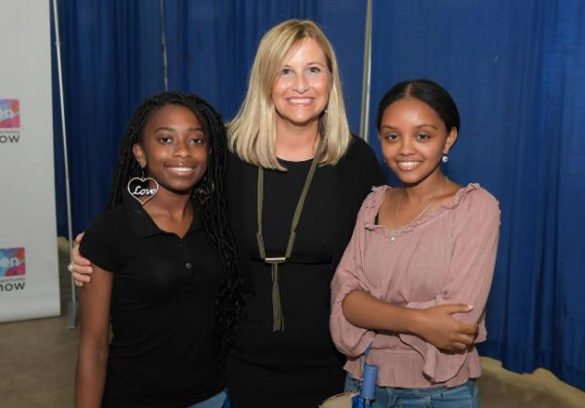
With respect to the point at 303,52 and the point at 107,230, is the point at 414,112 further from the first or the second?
the point at 107,230

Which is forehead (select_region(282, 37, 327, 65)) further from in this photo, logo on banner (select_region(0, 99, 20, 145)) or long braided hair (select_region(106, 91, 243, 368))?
logo on banner (select_region(0, 99, 20, 145))

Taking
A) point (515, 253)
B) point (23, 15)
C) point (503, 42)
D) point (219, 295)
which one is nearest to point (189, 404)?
point (219, 295)

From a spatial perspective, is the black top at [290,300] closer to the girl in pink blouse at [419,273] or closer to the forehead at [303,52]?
the girl in pink blouse at [419,273]

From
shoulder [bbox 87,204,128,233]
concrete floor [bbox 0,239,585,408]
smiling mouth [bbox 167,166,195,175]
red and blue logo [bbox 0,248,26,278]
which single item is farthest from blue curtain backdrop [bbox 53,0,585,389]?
red and blue logo [bbox 0,248,26,278]

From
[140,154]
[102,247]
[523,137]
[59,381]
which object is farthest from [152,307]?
[523,137]

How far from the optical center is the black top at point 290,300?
1699mm

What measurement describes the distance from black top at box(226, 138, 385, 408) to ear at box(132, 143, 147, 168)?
262 millimetres

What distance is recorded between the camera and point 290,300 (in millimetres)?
1698

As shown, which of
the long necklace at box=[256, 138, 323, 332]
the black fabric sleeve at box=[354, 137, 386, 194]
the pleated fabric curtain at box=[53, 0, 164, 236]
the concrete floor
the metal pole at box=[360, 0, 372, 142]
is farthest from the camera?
the pleated fabric curtain at box=[53, 0, 164, 236]

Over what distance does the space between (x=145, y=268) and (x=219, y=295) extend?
0.25 meters

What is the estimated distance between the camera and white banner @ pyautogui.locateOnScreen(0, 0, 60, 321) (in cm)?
382

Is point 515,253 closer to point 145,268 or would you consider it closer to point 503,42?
point 503,42

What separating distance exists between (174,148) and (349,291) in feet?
1.91

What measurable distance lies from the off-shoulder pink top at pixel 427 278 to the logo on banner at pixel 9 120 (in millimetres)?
3143
